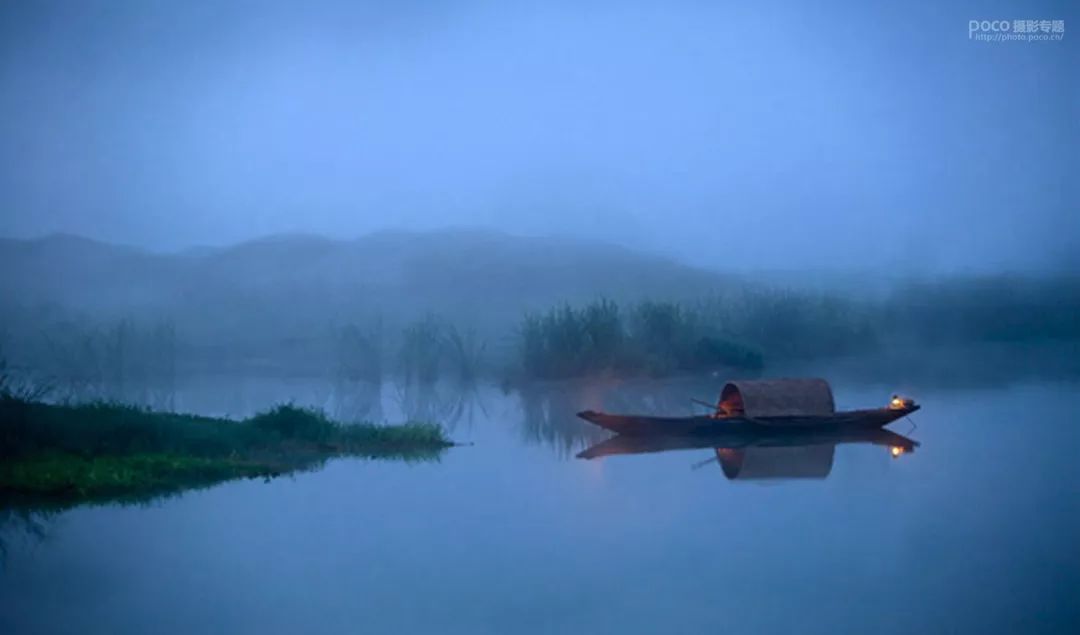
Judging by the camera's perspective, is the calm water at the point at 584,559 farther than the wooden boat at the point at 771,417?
No

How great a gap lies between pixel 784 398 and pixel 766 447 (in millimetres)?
456

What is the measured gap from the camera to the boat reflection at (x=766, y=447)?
675 centimetres

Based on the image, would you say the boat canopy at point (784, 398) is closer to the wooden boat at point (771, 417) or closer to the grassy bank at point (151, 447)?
the wooden boat at point (771, 417)

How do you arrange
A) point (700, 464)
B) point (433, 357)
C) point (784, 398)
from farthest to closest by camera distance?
point (433, 357) → point (784, 398) → point (700, 464)

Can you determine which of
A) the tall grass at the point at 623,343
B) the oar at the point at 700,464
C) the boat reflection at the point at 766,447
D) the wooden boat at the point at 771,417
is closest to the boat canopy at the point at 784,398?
the wooden boat at the point at 771,417

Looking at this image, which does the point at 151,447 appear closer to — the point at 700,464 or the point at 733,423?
the point at 700,464

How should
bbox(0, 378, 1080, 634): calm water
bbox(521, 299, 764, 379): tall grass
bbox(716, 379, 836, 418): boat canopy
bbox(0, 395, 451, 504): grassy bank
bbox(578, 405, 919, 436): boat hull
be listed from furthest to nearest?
1. bbox(521, 299, 764, 379): tall grass
2. bbox(716, 379, 836, 418): boat canopy
3. bbox(578, 405, 919, 436): boat hull
4. bbox(0, 395, 451, 504): grassy bank
5. bbox(0, 378, 1080, 634): calm water

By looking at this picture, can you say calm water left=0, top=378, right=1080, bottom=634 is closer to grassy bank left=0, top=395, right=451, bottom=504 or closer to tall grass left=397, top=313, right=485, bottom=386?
grassy bank left=0, top=395, right=451, bottom=504

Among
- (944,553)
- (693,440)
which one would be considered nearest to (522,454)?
(693,440)

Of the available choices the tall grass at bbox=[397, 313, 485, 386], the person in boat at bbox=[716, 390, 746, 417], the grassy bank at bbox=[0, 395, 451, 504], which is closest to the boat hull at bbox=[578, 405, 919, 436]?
the person in boat at bbox=[716, 390, 746, 417]

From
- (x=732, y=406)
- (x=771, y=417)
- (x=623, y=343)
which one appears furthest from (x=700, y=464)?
(x=623, y=343)

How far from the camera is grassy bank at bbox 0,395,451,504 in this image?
18.1 feet

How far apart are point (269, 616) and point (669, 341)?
931 cm

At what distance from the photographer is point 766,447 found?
7449mm
